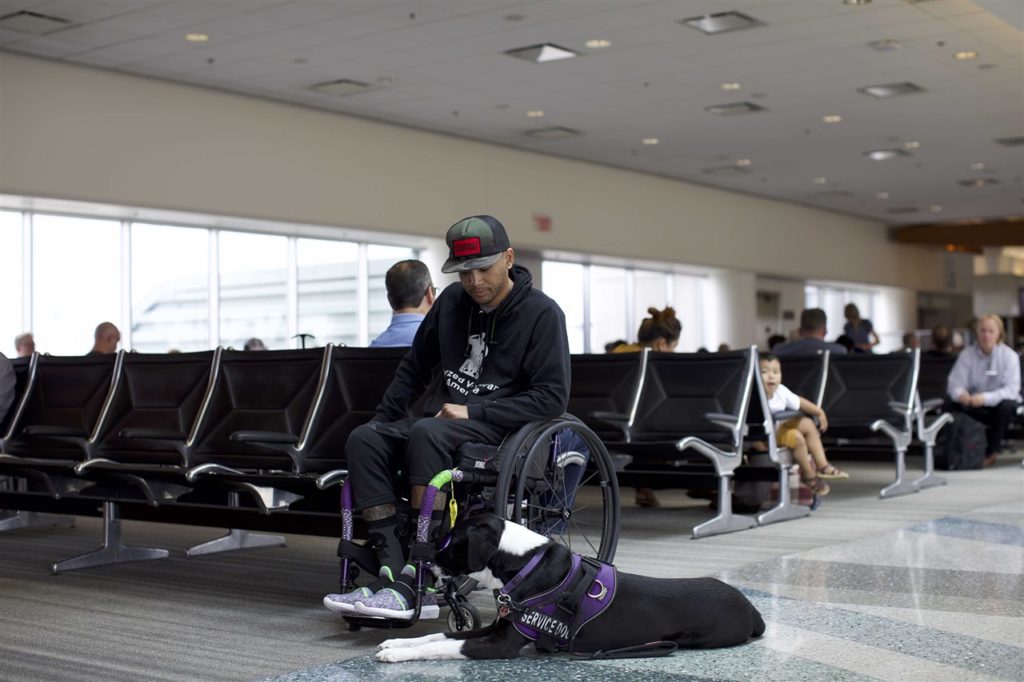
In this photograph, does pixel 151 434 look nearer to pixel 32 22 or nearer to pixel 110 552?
pixel 110 552

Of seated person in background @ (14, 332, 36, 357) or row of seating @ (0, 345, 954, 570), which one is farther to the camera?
seated person in background @ (14, 332, 36, 357)

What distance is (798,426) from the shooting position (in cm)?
691

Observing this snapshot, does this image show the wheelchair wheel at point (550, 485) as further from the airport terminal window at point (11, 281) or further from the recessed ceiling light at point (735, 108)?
the recessed ceiling light at point (735, 108)

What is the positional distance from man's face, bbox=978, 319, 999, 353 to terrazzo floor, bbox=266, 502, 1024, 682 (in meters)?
4.42

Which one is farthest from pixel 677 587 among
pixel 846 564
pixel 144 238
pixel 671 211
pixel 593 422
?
pixel 671 211

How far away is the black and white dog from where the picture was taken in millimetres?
3055

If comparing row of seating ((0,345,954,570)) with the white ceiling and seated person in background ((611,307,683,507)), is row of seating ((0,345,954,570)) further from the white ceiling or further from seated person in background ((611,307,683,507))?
the white ceiling

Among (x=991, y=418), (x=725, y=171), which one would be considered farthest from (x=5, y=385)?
(x=725, y=171)

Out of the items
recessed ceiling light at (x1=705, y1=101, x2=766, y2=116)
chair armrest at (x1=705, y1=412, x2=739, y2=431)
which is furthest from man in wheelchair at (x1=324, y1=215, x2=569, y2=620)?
recessed ceiling light at (x1=705, y1=101, x2=766, y2=116)

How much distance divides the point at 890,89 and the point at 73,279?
9090 mm

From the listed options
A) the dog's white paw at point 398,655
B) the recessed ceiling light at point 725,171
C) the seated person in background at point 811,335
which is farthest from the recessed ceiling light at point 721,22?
the dog's white paw at point 398,655

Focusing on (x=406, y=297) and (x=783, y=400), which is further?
(x=783, y=400)

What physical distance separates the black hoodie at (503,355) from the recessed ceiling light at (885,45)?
8892 mm

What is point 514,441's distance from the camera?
3541mm
